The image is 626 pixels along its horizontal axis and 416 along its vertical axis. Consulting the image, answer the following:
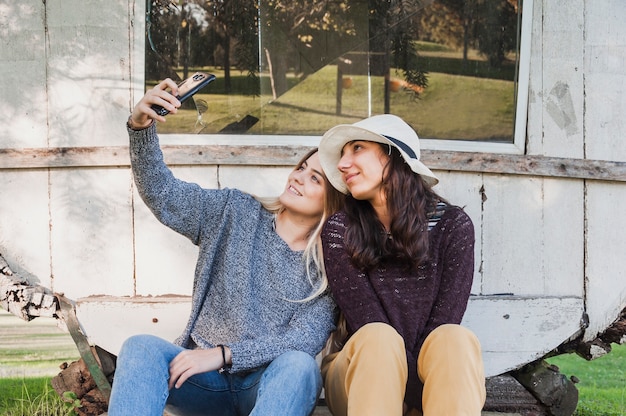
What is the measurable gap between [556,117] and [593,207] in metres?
0.41

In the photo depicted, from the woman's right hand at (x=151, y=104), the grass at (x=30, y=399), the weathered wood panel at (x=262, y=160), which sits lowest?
the grass at (x=30, y=399)

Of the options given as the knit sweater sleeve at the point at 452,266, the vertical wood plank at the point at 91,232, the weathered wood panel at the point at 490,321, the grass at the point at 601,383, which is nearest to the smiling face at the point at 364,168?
the knit sweater sleeve at the point at 452,266

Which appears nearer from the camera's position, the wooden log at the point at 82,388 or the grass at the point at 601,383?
the wooden log at the point at 82,388

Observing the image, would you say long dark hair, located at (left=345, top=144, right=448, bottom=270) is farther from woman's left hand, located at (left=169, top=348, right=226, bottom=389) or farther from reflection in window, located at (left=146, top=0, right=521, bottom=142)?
reflection in window, located at (left=146, top=0, right=521, bottom=142)

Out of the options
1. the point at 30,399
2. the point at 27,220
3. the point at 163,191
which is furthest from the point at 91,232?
the point at 30,399

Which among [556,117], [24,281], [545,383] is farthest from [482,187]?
[24,281]

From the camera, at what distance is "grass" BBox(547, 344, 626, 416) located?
490 cm

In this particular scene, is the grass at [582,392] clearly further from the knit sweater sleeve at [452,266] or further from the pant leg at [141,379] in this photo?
the knit sweater sleeve at [452,266]

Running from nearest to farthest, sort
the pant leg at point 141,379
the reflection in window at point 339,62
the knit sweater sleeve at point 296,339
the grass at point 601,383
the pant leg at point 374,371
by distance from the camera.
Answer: the pant leg at point 141,379
the pant leg at point 374,371
the knit sweater sleeve at point 296,339
the reflection in window at point 339,62
the grass at point 601,383

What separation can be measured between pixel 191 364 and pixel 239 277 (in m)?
0.37

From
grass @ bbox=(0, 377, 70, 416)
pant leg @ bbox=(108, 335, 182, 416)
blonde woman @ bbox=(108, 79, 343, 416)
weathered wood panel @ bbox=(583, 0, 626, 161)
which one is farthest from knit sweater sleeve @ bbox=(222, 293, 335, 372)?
grass @ bbox=(0, 377, 70, 416)

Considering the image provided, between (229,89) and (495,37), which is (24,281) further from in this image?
(495,37)

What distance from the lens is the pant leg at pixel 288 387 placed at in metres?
2.25

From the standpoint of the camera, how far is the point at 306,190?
108 inches
